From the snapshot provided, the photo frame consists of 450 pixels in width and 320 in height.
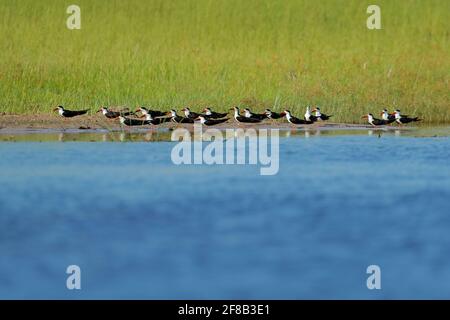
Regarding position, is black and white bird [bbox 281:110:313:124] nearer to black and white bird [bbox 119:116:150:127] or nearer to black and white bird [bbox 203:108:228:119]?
black and white bird [bbox 203:108:228:119]

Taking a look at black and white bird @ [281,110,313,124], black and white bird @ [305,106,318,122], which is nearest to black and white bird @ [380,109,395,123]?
black and white bird @ [305,106,318,122]

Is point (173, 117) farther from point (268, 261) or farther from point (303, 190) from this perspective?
point (268, 261)

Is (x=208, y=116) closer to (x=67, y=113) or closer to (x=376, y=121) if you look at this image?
(x=67, y=113)

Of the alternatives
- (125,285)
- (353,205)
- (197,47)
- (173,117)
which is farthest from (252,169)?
(197,47)

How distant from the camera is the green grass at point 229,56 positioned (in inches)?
1011

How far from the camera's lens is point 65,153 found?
18938 millimetres

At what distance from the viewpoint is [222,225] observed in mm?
12633

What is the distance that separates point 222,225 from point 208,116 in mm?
11019

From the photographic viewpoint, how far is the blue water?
394 inches

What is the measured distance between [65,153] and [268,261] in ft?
28.4

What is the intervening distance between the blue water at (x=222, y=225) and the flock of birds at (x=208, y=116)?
399cm

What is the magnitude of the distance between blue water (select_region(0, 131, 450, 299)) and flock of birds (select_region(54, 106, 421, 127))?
3990 mm
